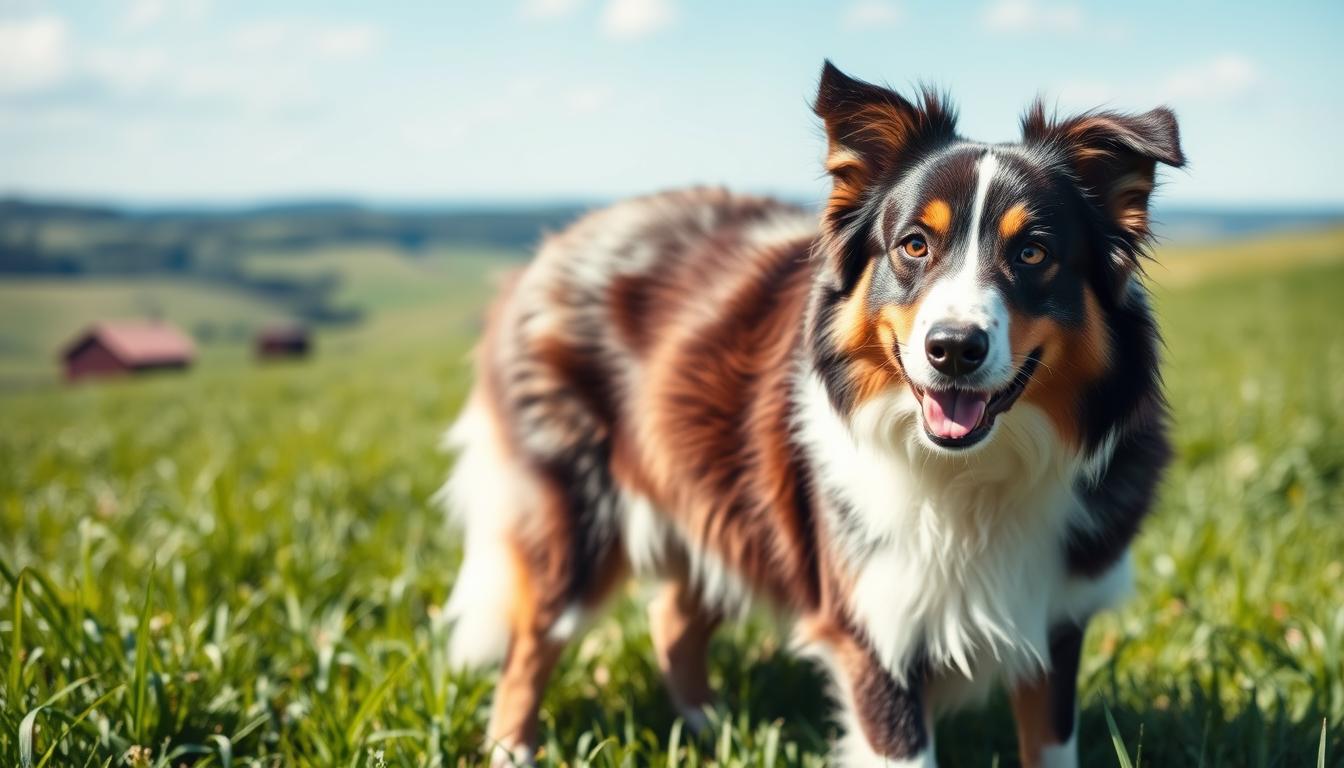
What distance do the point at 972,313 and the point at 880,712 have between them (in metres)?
1.16

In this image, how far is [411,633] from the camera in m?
3.79

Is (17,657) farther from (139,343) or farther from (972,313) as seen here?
(139,343)

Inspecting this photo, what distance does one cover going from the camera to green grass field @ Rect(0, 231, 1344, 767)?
2807mm

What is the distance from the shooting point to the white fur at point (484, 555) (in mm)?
3363

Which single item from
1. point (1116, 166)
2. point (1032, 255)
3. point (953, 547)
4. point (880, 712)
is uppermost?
point (1116, 166)

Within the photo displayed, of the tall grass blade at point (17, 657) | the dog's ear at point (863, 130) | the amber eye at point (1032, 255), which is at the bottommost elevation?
the tall grass blade at point (17, 657)

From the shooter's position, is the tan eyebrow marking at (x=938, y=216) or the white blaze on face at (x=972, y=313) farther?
the tan eyebrow marking at (x=938, y=216)

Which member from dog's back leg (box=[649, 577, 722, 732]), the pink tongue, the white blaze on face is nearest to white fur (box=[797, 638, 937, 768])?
dog's back leg (box=[649, 577, 722, 732])

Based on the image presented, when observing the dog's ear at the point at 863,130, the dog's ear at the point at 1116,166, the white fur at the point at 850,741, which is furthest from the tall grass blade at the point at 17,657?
the dog's ear at the point at 1116,166

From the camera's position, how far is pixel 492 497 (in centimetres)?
352

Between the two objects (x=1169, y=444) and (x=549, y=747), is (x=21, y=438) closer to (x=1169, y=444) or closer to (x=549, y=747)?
(x=549, y=747)

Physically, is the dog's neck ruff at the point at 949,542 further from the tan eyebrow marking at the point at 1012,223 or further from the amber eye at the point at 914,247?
the tan eyebrow marking at the point at 1012,223

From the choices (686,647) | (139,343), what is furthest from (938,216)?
(139,343)

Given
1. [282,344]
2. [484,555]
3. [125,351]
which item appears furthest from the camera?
[282,344]
